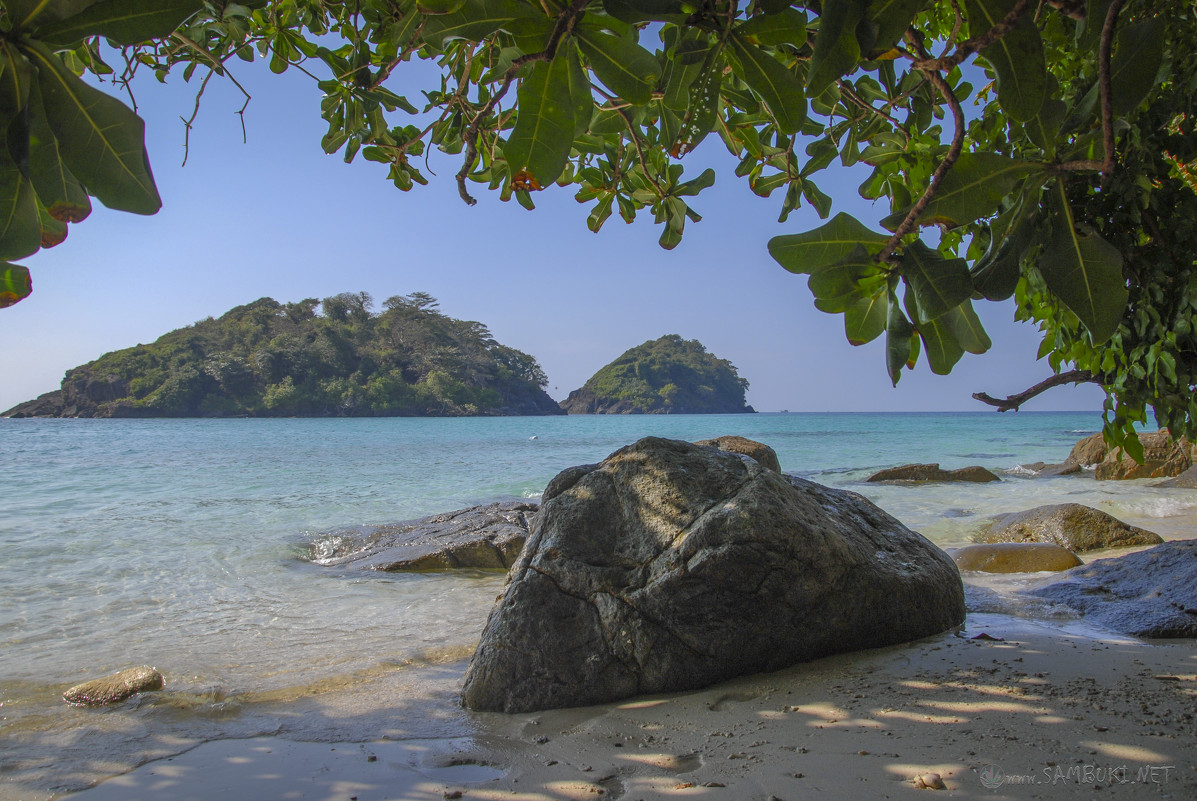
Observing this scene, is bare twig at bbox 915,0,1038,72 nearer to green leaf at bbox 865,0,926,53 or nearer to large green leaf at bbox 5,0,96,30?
green leaf at bbox 865,0,926,53

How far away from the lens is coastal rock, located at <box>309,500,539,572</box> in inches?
247

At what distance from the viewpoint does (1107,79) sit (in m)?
0.96

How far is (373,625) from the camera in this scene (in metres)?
4.36

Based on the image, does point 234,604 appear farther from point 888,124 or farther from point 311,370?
point 311,370

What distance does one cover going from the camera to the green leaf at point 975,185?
101cm

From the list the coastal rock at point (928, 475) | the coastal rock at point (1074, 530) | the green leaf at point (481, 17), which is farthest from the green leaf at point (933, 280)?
the coastal rock at point (928, 475)

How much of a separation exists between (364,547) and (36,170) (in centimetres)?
692

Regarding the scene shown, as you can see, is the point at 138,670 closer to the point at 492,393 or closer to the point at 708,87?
the point at 708,87

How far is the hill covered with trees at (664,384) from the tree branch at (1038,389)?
74.6 m

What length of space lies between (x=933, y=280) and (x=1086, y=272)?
292 mm

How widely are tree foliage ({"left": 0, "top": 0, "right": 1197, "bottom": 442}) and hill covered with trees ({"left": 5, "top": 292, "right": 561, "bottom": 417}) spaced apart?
187 feet

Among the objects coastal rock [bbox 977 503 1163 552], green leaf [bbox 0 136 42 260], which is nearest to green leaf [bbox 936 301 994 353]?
green leaf [bbox 0 136 42 260]

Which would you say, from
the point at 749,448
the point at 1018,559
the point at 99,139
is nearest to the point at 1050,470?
the point at 749,448

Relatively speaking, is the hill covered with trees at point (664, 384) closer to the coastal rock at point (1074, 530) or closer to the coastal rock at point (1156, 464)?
the coastal rock at point (1156, 464)
